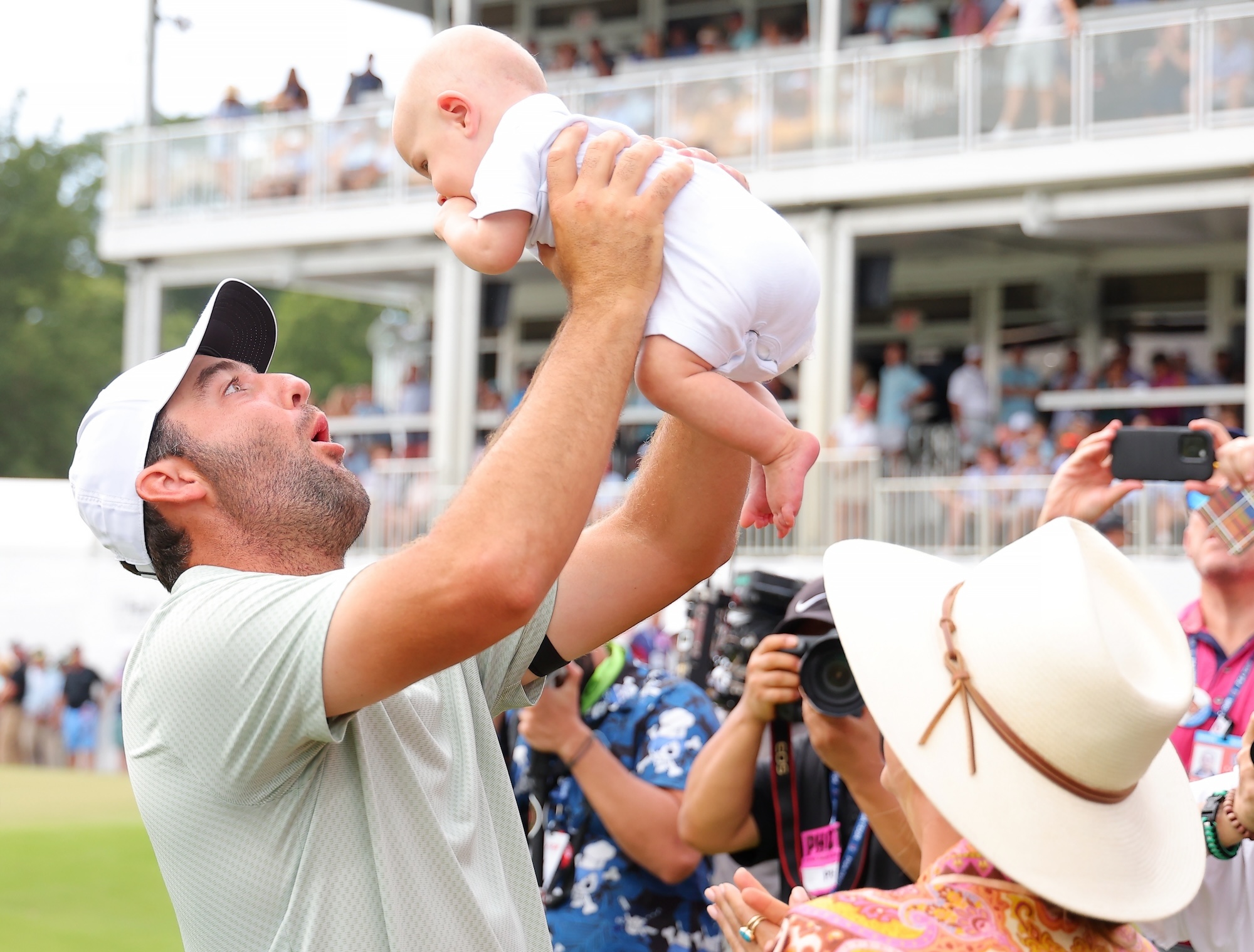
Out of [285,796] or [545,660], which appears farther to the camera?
[545,660]

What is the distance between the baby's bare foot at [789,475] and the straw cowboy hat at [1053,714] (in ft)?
1.10

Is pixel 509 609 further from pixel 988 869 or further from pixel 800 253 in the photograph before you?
pixel 800 253

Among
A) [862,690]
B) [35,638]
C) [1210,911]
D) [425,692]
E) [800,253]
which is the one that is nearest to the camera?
[862,690]

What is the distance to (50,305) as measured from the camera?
49750 mm

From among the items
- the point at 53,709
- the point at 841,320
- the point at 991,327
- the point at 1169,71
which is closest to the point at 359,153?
the point at 841,320

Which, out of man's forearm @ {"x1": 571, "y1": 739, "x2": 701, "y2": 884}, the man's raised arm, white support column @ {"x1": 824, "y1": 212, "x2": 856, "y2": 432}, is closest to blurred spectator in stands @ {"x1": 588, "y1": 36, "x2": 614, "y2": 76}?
white support column @ {"x1": 824, "y1": 212, "x2": 856, "y2": 432}

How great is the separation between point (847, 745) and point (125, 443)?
5.50ft

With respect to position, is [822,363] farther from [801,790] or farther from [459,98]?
[459,98]

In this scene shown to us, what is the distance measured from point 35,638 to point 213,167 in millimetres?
7071

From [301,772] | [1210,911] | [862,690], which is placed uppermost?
[862,690]

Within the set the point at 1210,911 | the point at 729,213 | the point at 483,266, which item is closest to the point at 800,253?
the point at 729,213

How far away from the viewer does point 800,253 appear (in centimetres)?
256

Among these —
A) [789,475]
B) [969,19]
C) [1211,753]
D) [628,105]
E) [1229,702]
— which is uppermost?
[969,19]

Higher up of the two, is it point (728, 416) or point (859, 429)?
point (859, 429)
